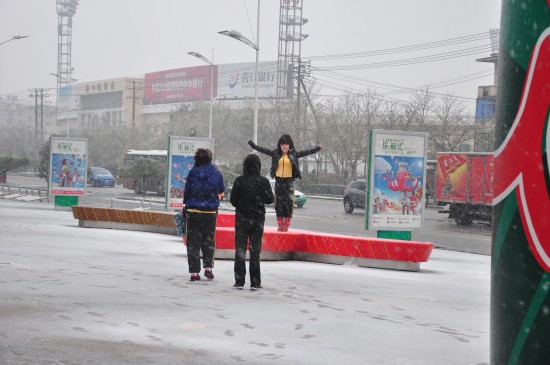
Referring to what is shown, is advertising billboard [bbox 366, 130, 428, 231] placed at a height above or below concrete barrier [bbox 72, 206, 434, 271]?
above

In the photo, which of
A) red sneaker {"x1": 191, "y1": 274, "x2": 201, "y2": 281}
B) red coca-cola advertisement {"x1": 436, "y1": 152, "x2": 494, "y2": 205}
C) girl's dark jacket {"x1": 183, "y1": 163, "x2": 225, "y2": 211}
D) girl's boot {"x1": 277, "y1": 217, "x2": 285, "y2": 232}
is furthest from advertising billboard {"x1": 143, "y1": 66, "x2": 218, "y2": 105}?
red sneaker {"x1": 191, "y1": 274, "x2": 201, "y2": 281}

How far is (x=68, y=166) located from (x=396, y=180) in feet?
57.5

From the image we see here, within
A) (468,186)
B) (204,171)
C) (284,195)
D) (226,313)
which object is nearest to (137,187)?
(468,186)

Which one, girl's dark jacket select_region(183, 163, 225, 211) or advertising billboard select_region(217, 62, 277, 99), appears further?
advertising billboard select_region(217, 62, 277, 99)

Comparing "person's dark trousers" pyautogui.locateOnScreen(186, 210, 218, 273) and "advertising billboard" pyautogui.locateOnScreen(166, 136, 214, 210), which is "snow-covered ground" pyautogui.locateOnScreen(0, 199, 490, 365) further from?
"advertising billboard" pyautogui.locateOnScreen(166, 136, 214, 210)

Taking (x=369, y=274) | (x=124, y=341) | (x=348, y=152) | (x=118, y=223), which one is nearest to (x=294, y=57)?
(x=348, y=152)

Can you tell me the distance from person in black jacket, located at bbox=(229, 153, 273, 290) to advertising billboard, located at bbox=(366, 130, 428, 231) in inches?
252

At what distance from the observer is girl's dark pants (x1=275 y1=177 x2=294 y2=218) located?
1396cm

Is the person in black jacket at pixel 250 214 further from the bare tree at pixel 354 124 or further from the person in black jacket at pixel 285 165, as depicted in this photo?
the bare tree at pixel 354 124

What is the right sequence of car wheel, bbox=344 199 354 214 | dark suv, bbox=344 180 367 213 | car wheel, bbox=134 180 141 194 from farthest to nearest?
car wheel, bbox=134 180 141 194, car wheel, bbox=344 199 354 214, dark suv, bbox=344 180 367 213

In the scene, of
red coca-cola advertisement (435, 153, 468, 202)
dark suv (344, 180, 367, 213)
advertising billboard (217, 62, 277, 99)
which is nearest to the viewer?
red coca-cola advertisement (435, 153, 468, 202)

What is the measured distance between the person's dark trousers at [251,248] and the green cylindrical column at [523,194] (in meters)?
8.88

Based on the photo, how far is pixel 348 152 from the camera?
6606cm

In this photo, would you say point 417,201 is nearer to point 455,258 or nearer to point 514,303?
point 455,258
